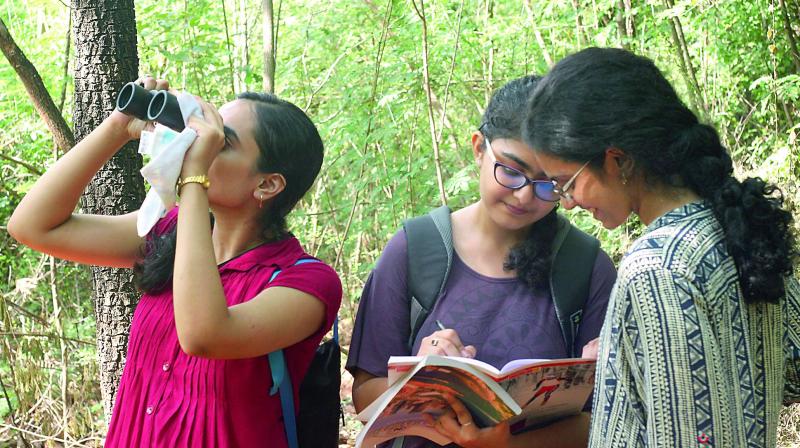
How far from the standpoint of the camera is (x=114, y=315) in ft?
11.0

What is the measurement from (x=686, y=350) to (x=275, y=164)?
1.20 m

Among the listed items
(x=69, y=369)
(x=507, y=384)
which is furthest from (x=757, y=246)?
(x=69, y=369)

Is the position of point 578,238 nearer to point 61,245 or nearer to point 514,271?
point 514,271

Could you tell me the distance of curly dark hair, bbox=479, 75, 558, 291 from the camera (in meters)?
2.22

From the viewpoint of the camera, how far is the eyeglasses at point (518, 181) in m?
2.19

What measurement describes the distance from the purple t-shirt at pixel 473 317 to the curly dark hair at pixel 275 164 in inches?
12.1

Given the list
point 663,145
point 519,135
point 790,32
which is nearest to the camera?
point 663,145

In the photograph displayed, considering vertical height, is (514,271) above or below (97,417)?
above

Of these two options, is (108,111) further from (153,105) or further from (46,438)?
(46,438)

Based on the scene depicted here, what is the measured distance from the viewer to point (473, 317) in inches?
87.4

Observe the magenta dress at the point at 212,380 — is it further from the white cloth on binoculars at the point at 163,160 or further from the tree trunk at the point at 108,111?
the tree trunk at the point at 108,111

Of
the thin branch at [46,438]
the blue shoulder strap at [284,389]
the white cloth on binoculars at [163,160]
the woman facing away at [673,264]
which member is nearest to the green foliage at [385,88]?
the thin branch at [46,438]

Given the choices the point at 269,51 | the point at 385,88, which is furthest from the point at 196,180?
the point at 385,88

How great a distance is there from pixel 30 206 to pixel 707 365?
1.77m
